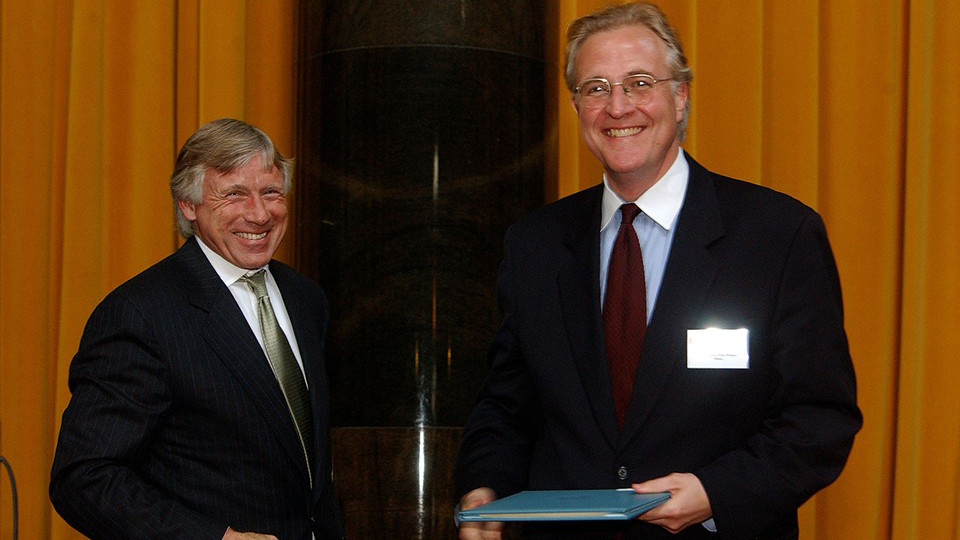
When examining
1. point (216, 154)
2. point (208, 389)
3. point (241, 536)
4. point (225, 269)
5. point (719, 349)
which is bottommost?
point (241, 536)

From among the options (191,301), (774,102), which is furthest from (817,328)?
(774,102)

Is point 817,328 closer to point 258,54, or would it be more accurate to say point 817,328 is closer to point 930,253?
point 930,253

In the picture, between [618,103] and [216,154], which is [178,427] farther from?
[618,103]

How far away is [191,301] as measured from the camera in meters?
2.37

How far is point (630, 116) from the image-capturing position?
2.28m

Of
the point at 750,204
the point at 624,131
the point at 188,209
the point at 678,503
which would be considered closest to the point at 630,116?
the point at 624,131

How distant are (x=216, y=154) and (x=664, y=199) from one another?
997 millimetres

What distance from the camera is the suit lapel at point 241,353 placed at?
234 cm

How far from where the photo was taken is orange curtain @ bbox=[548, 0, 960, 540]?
358 centimetres

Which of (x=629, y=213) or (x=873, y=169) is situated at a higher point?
(x=873, y=169)

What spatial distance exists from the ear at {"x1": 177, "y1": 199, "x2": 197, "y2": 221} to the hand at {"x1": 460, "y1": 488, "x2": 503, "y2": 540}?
2.95ft

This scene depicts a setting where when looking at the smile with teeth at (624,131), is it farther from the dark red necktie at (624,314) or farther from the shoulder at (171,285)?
the shoulder at (171,285)

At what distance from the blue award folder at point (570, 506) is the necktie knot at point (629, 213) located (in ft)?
1.88

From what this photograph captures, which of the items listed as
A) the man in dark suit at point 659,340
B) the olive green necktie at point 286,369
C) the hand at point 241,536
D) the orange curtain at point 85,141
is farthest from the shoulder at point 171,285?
the orange curtain at point 85,141
